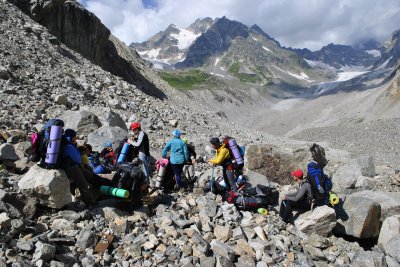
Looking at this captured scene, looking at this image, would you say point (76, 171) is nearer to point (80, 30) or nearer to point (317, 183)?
point (317, 183)

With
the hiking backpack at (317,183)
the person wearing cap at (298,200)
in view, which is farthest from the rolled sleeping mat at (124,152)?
the hiking backpack at (317,183)

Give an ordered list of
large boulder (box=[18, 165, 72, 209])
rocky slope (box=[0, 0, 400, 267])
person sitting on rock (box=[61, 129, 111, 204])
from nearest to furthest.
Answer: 1. rocky slope (box=[0, 0, 400, 267])
2. large boulder (box=[18, 165, 72, 209])
3. person sitting on rock (box=[61, 129, 111, 204])

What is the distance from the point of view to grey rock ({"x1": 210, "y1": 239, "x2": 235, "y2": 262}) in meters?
8.56

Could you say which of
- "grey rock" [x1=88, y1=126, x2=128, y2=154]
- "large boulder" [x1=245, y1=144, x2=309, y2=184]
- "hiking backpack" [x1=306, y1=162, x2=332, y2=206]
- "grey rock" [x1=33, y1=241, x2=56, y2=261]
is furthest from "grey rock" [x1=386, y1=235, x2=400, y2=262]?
"grey rock" [x1=88, y1=126, x2=128, y2=154]

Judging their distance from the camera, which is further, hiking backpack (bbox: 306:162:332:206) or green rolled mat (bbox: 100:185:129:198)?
hiking backpack (bbox: 306:162:332:206)

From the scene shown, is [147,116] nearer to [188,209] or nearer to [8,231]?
[188,209]

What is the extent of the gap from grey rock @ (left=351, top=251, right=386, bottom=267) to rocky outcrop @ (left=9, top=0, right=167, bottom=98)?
3436 cm

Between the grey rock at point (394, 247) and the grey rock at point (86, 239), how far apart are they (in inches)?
300

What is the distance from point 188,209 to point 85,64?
25.7 m

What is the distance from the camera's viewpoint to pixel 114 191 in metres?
9.49

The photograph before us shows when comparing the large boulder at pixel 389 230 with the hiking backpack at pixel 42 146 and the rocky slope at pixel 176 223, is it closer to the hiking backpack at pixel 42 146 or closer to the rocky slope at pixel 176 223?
the rocky slope at pixel 176 223

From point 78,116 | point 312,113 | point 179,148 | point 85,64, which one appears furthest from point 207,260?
point 312,113

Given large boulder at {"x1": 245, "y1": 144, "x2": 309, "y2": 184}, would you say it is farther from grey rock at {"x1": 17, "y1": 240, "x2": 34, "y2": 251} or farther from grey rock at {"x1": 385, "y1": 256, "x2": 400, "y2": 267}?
grey rock at {"x1": 17, "y1": 240, "x2": 34, "y2": 251}

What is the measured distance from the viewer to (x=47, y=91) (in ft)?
73.5
